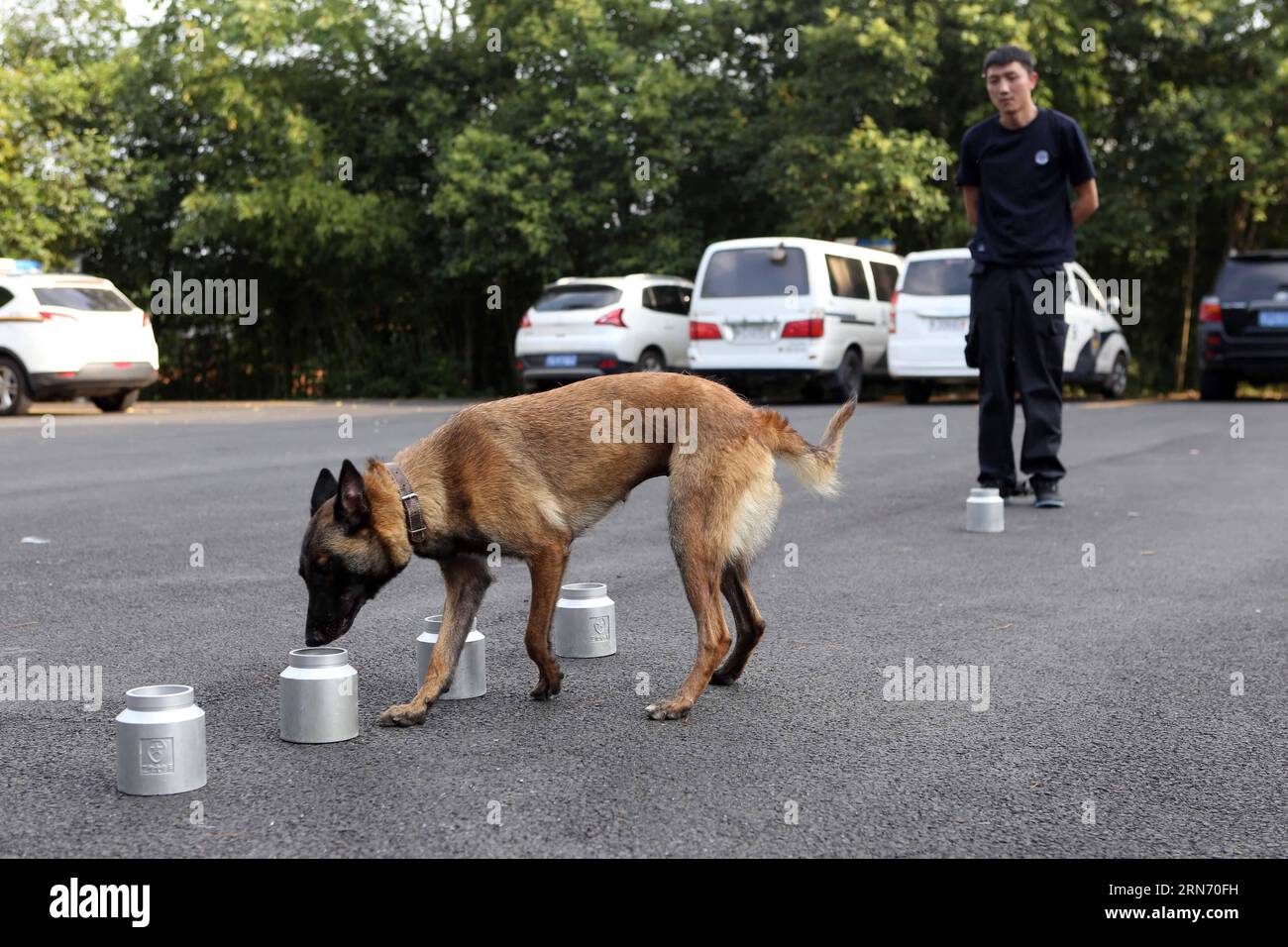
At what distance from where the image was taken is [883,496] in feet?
31.8

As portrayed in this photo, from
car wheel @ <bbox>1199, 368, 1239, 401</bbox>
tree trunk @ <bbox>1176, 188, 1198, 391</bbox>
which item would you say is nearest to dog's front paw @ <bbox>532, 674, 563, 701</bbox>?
car wheel @ <bbox>1199, 368, 1239, 401</bbox>

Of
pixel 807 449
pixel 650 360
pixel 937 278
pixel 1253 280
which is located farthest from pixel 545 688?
pixel 1253 280

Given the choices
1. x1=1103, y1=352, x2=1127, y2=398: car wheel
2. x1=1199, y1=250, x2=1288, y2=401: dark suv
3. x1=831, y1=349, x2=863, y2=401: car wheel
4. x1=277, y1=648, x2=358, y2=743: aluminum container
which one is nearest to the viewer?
x1=277, y1=648, x2=358, y2=743: aluminum container

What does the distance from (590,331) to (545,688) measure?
1643cm

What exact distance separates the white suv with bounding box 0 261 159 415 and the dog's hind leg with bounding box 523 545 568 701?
15.9 m

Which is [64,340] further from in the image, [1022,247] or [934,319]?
[1022,247]

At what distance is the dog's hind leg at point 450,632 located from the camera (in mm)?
4047

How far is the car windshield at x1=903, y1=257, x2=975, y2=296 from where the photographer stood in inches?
761

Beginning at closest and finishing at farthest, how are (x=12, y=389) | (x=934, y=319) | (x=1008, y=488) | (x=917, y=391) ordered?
1. (x=1008, y=488)
2. (x=12, y=389)
3. (x=934, y=319)
4. (x=917, y=391)

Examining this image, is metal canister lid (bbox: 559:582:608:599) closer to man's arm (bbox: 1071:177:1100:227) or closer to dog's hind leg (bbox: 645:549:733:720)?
dog's hind leg (bbox: 645:549:733:720)

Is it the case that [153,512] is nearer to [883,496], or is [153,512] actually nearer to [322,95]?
[883,496]

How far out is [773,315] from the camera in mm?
19406

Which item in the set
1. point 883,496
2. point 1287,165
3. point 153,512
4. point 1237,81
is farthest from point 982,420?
point 1237,81

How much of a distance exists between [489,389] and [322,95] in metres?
6.57
